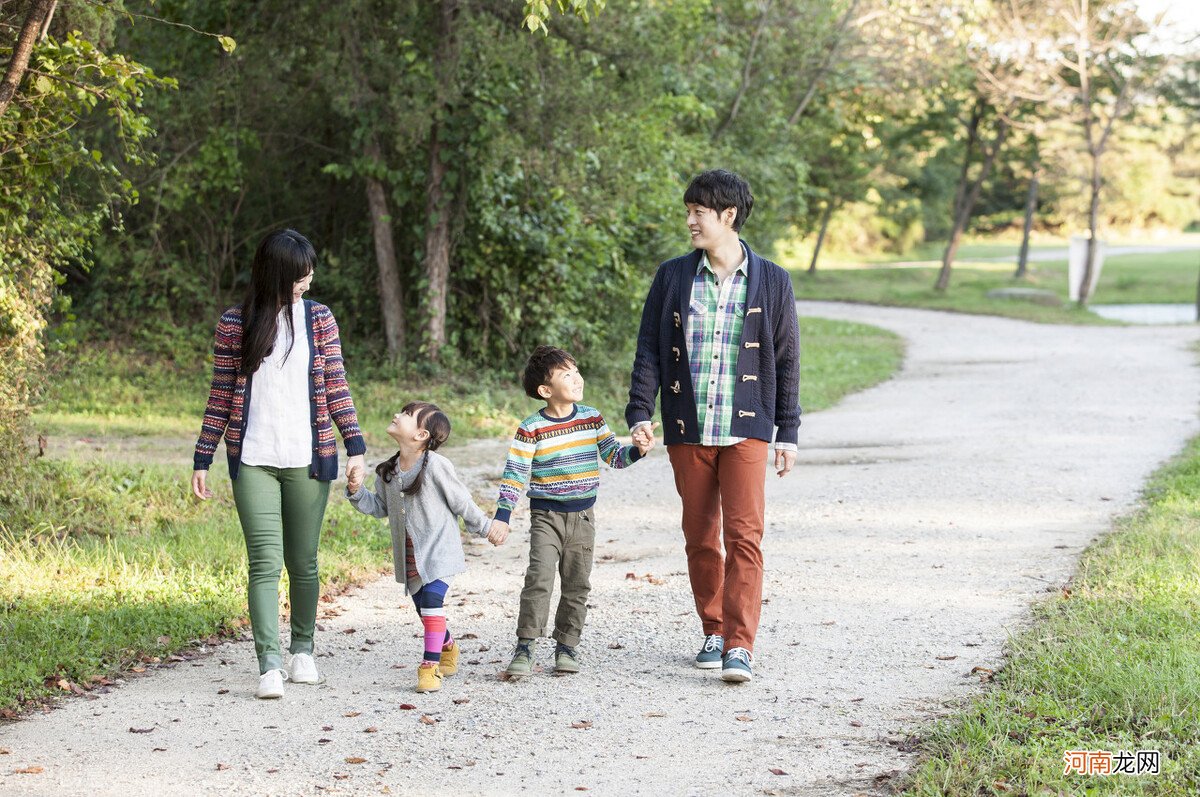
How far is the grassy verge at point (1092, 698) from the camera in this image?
4277 millimetres

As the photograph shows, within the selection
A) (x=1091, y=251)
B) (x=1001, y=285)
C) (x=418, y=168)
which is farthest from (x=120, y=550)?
(x=1001, y=285)

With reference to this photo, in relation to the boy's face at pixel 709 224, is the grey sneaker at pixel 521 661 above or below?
below

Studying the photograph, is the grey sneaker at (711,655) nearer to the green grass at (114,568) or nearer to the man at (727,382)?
the man at (727,382)

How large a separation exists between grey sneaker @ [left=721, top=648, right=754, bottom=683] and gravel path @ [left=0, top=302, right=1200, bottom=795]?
0.17 ft

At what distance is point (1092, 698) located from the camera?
502 centimetres

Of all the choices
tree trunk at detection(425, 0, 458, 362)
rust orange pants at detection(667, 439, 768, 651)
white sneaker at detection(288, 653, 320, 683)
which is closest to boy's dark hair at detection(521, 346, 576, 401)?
rust orange pants at detection(667, 439, 768, 651)

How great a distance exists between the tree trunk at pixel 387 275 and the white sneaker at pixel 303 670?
10.3 meters

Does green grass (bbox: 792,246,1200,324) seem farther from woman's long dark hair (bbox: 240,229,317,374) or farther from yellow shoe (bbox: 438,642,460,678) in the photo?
woman's long dark hair (bbox: 240,229,317,374)

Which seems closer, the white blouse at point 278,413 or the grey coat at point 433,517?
the white blouse at point 278,413

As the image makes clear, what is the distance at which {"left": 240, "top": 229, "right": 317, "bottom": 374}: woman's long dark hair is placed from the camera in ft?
17.4

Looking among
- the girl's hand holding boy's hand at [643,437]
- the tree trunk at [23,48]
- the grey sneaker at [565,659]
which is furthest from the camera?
the tree trunk at [23,48]

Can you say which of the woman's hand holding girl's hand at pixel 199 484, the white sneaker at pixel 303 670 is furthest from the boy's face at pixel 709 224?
the white sneaker at pixel 303 670

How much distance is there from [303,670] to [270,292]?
1580 mm

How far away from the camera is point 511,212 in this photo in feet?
49.8
